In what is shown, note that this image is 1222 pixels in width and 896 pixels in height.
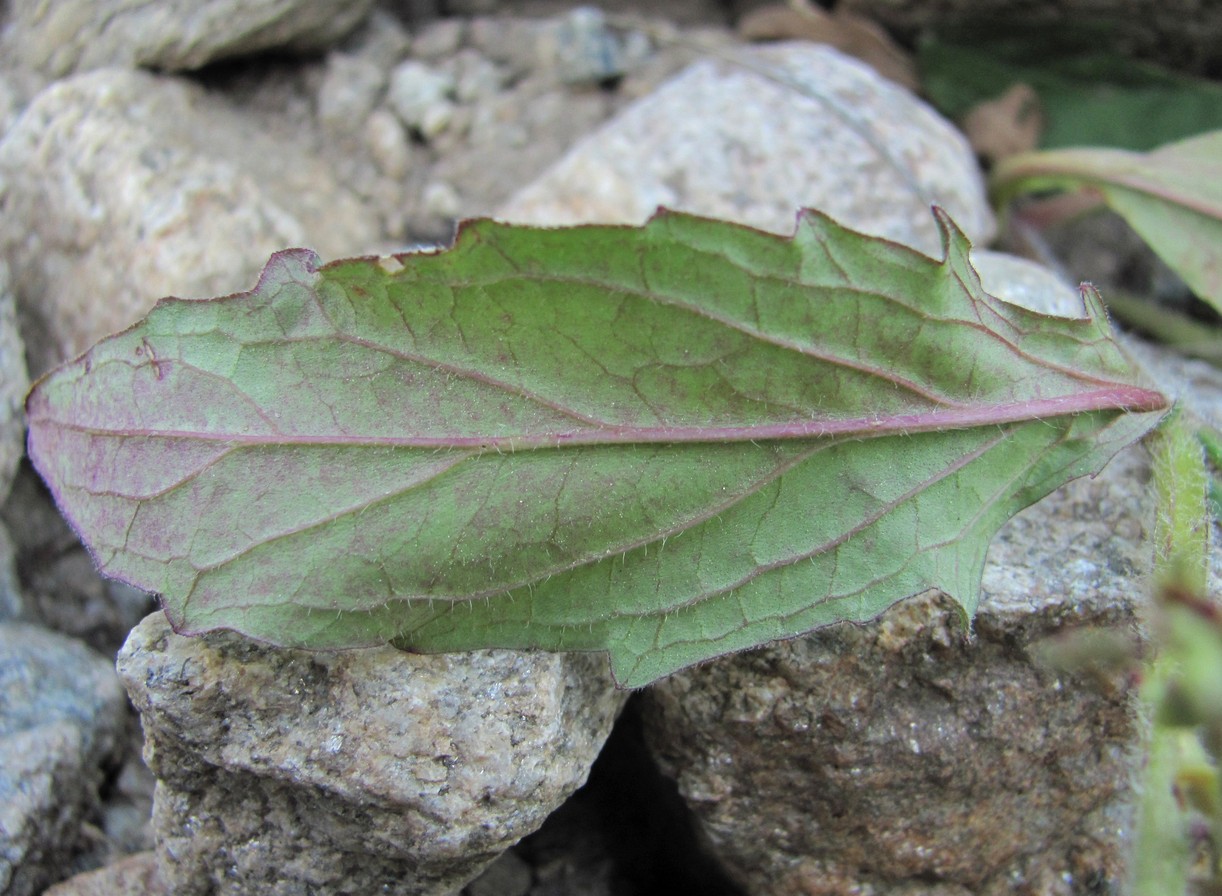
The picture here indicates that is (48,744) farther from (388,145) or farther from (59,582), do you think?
(388,145)

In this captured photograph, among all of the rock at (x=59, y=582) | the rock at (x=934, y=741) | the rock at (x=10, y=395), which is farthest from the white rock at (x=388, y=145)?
the rock at (x=934, y=741)

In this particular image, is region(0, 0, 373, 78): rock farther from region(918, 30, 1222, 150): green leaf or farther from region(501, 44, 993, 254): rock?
region(918, 30, 1222, 150): green leaf

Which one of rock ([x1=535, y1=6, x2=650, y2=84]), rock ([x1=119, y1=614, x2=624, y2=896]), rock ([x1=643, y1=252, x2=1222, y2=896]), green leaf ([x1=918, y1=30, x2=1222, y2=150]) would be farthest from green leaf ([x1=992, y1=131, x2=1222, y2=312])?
rock ([x1=119, y1=614, x2=624, y2=896])

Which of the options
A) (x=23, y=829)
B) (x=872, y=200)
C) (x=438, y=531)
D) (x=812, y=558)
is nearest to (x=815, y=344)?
(x=812, y=558)

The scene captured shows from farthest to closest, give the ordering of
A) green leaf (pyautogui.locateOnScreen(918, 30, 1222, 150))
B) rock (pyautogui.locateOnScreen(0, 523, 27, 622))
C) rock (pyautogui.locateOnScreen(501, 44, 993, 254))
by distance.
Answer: green leaf (pyautogui.locateOnScreen(918, 30, 1222, 150)) < rock (pyautogui.locateOnScreen(501, 44, 993, 254)) < rock (pyautogui.locateOnScreen(0, 523, 27, 622))

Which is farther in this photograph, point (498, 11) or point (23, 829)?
point (498, 11)

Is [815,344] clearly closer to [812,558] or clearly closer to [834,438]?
[834,438]

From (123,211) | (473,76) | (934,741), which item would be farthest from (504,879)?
(473,76)
